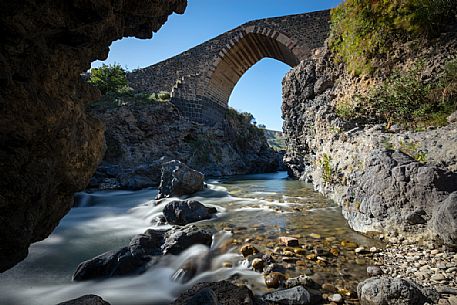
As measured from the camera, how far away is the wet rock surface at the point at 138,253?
3.06 metres

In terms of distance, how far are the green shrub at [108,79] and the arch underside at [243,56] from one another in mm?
5628

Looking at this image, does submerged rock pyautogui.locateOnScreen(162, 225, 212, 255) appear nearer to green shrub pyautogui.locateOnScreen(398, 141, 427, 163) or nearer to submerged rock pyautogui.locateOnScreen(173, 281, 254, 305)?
submerged rock pyautogui.locateOnScreen(173, 281, 254, 305)

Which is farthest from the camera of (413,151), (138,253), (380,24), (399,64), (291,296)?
(380,24)

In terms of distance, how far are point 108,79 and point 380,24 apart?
Result: 49.8 ft

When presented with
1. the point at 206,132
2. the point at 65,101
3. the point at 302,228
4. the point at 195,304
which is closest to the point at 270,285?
the point at 195,304

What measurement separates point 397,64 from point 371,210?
443cm

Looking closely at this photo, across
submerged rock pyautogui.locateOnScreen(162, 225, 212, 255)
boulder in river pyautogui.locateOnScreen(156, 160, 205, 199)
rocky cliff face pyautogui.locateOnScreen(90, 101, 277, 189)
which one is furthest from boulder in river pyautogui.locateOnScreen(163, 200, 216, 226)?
rocky cliff face pyautogui.locateOnScreen(90, 101, 277, 189)

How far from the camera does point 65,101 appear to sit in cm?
179

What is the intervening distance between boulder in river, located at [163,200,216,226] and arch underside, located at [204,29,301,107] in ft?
44.5

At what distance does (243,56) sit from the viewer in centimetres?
1866

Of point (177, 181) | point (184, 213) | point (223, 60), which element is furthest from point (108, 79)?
point (184, 213)

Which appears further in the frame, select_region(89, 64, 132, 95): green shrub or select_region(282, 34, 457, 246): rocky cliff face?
select_region(89, 64, 132, 95): green shrub

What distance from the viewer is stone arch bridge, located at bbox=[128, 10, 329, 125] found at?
15.6 m

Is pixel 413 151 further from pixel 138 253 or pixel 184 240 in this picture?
pixel 138 253
